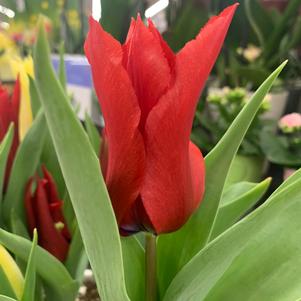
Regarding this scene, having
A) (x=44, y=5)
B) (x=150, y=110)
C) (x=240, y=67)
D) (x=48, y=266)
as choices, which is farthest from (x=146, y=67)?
(x=44, y=5)

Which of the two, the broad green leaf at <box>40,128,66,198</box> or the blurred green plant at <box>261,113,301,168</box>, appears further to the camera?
the blurred green plant at <box>261,113,301,168</box>

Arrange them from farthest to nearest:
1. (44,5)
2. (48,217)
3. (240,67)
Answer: (44,5) < (240,67) < (48,217)

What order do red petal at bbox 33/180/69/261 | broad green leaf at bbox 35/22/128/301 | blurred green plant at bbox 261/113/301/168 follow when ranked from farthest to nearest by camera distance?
blurred green plant at bbox 261/113/301/168, red petal at bbox 33/180/69/261, broad green leaf at bbox 35/22/128/301

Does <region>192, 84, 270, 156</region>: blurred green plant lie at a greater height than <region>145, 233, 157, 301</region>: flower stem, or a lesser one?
lesser

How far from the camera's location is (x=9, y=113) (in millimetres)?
302

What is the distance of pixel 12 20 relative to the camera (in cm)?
91

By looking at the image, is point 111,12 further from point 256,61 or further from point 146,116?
point 146,116

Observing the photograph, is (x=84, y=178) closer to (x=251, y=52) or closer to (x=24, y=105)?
(x=24, y=105)

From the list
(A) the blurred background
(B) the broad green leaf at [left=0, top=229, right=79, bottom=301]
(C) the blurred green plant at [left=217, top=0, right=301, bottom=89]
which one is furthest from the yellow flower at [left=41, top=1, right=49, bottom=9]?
(B) the broad green leaf at [left=0, top=229, right=79, bottom=301]

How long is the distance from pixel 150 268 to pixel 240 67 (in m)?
0.51

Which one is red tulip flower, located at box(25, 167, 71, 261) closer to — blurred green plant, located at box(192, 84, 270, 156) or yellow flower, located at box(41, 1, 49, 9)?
blurred green plant, located at box(192, 84, 270, 156)

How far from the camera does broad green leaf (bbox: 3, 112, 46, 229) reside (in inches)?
11.5

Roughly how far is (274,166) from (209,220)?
16.7 inches

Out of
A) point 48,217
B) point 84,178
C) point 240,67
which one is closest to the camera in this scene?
point 84,178
